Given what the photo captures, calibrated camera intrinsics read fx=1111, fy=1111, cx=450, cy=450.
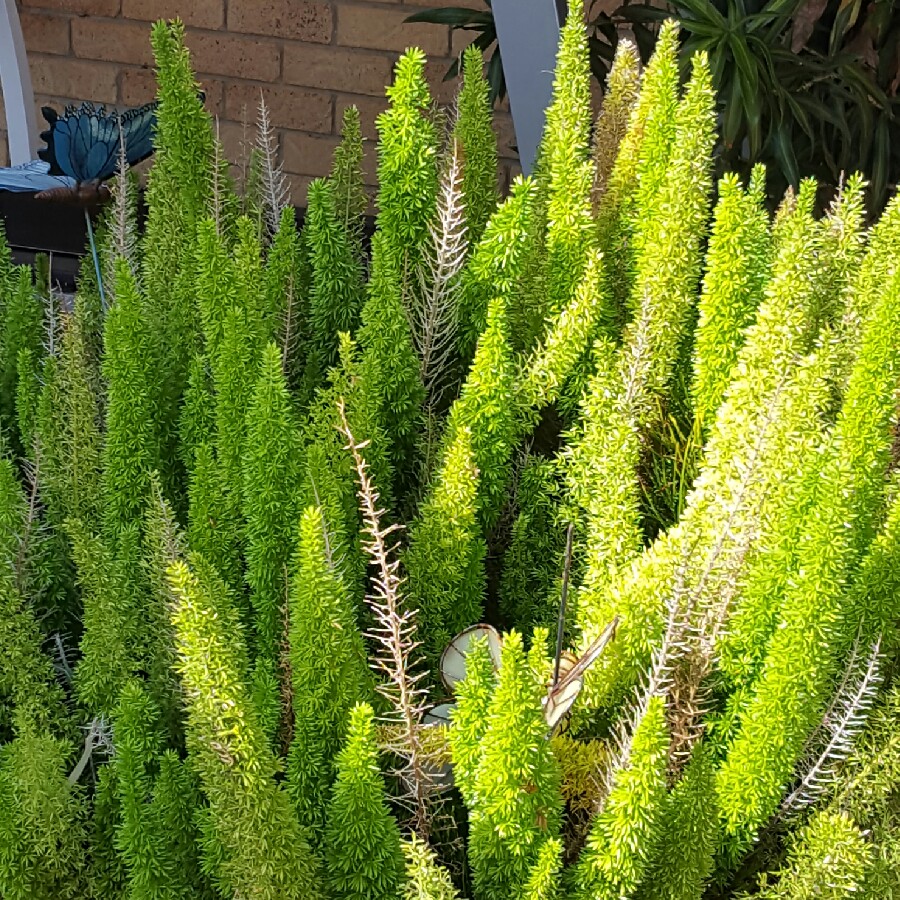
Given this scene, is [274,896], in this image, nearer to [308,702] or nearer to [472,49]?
[308,702]

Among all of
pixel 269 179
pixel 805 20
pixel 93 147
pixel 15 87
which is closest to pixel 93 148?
pixel 93 147

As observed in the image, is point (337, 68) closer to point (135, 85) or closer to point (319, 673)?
point (135, 85)

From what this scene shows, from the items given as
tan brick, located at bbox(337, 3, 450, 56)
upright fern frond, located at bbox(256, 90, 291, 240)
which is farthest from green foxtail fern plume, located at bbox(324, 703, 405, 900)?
tan brick, located at bbox(337, 3, 450, 56)

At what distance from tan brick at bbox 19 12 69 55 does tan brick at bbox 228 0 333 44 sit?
18.4 inches

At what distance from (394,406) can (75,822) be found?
0.18m

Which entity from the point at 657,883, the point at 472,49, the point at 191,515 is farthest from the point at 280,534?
the point at 472,49

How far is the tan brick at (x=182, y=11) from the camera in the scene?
270 centimetres

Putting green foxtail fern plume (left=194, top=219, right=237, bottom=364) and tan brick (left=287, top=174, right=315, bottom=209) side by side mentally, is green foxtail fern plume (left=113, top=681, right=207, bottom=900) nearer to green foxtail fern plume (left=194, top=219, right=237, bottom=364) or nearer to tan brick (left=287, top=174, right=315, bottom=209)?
green foxtail fern plume (left=194, top=219, right=237, bottom=364)

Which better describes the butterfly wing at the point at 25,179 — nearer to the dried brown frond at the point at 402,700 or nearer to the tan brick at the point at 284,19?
the dried brown frond at the point at 402,700

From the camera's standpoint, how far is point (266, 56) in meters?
2.71

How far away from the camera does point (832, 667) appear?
324mm

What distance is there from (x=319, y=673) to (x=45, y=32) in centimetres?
293

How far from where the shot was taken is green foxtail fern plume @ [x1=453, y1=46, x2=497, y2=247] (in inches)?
20.4

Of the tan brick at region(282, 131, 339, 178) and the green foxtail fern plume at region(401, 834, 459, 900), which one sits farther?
the tan brick at region(282, 131, 339, 178)
